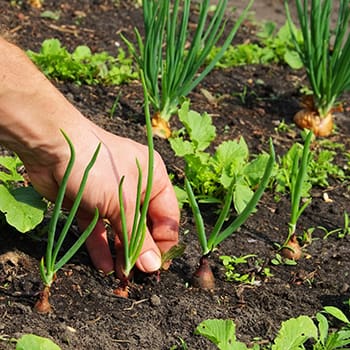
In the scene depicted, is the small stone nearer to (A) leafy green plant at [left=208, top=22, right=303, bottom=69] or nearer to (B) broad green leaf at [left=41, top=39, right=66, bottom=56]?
(B) broad green leaf at [left=41, top=39, right=66, bottom=56]

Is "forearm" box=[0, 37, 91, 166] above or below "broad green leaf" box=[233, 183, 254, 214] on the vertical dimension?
above

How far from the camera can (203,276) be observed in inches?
93.2

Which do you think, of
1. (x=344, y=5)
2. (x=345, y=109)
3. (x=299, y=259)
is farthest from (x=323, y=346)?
(x=345, y=109)

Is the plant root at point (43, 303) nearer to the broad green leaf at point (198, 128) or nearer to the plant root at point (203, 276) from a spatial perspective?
the plant root at point (203, 276)

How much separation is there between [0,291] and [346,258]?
108 cm

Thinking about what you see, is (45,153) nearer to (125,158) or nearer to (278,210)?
(125,158)

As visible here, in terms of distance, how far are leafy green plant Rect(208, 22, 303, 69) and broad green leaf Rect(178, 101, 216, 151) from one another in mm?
1050

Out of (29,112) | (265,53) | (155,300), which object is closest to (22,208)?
(29,112)

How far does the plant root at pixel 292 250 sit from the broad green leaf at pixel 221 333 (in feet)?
2.12

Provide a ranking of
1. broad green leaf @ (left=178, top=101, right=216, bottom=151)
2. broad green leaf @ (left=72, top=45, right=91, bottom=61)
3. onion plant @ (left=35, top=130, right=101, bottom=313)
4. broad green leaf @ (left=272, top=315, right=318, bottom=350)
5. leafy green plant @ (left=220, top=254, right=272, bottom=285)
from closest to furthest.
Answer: onion plant @ (left=35, top=130, right=101, bottom=313)
broad green leaf @ (left=272, top=315, right=318, bottom=350)
leafy green plant @ (left=220, top=254, right=272, bottom=285)
broad green leaf @ (left=178, top=101, right=216, bottom=151)
broad green leaf @ (left=72, top=45, right=91, bottom=61)

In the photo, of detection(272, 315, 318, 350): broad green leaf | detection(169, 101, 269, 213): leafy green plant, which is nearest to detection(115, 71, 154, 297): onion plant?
detection(272, 315, 318, 350): broad green leaf

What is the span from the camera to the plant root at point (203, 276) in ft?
7.75

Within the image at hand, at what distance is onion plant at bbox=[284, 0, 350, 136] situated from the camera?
124 inches

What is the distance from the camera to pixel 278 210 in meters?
2.88
